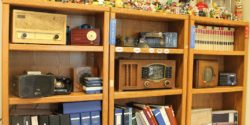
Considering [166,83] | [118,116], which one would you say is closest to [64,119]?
[118,116]

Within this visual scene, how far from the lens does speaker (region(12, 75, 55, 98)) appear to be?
166 cm

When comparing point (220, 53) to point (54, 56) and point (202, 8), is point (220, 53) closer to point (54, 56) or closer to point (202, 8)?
point (202, 8)

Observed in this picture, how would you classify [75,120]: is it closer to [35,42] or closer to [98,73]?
[98,73]

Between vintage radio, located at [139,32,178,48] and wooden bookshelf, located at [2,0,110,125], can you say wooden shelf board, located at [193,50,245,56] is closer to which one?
vintage radio, located at [139,32,178,48]

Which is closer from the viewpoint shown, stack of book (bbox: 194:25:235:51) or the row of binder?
the row of binder

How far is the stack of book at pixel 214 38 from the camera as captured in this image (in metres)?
2.34

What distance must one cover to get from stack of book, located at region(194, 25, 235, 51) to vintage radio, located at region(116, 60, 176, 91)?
0.35 m

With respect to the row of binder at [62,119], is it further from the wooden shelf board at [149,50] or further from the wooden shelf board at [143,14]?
the wooden shelf board at [143,14]

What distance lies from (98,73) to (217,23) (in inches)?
47.3

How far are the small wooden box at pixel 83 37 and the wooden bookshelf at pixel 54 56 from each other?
2.1 inches

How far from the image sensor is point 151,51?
206 centimetres

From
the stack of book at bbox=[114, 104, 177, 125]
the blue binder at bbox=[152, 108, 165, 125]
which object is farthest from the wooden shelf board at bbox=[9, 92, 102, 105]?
the blue binder at bbox=[152, 108, 165, 125]

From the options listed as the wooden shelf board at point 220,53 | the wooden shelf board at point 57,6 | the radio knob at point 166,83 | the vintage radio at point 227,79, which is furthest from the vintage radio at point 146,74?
the vintage radio at point 227,79

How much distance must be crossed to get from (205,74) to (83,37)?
1197mm
